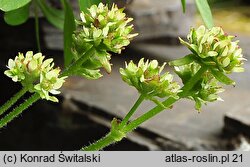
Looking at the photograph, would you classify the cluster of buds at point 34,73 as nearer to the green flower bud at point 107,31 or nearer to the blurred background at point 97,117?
the green flower bud at point 107,31

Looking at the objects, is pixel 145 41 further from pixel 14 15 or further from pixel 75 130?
pixel 14 15

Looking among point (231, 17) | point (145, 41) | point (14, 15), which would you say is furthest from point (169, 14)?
point (14, 15)

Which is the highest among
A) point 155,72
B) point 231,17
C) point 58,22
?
point 155,72

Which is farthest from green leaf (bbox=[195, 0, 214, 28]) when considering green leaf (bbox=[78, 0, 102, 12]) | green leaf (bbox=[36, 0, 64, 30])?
green leaf (bbox=[36, 0, 64, 30])

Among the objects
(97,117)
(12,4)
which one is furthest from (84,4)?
(97,117)

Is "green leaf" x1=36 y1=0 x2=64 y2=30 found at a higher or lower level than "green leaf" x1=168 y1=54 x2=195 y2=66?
lower

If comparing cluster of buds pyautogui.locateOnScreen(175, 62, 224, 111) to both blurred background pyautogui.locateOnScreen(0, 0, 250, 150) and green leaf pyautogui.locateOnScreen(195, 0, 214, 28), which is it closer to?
green leaf pyautogui.locateOnScreen(195, 0, 214, 28)

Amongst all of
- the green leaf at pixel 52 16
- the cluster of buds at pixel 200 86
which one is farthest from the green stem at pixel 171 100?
the green leaf at pixel 52 16
